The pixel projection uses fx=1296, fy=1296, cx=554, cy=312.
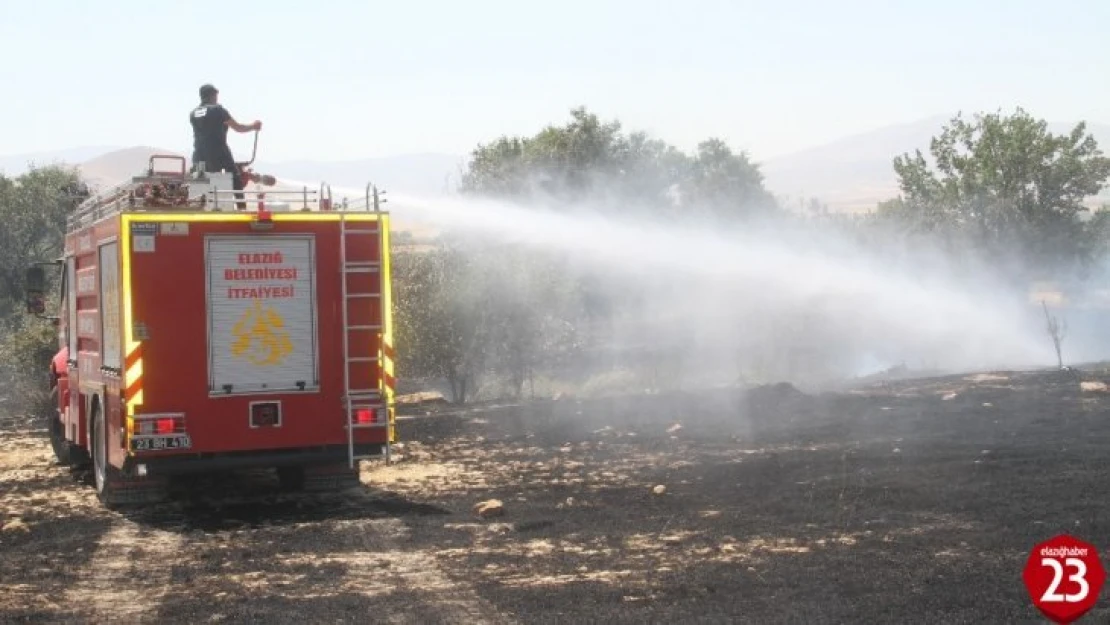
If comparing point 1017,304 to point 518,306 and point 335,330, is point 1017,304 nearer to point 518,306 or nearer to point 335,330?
point 518,306

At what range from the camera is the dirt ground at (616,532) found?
8.84m

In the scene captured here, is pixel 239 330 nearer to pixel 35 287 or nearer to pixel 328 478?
pixel 328 478

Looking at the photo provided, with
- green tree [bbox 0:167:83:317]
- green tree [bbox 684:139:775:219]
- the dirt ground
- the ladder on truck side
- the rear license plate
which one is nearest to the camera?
the dirt ground

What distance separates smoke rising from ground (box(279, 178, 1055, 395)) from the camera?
4381cm

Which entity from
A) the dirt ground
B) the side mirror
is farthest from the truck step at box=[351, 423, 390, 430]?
the side mirror

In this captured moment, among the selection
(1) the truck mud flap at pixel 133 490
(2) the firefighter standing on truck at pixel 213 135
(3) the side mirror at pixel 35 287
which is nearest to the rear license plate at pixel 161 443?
(1) the truck mud flap at pixel 133 490

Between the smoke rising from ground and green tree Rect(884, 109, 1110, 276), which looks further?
green tree Rect(884, 109, 1110, 276)

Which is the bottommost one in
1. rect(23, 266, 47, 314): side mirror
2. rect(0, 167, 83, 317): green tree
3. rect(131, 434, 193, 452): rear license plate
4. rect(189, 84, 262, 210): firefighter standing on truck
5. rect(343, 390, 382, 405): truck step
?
rect(131, 434, 193, 452): rear license plate

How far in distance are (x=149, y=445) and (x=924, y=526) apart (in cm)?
746

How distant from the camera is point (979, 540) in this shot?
10.4 m

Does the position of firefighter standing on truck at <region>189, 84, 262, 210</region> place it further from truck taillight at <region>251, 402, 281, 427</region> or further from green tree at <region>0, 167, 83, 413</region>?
green tree at <region>0, 167, 83, 413</region>

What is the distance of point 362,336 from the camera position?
45.1 ft

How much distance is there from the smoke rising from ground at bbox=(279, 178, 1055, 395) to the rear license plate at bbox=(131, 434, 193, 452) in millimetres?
26582

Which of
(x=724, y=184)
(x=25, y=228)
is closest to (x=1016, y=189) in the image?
(x=724, y=184)
